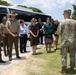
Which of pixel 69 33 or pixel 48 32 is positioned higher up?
pixel 69 33

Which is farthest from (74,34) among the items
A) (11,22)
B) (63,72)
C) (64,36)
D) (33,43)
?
(33,43)

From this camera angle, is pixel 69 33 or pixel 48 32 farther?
pixel 48 32

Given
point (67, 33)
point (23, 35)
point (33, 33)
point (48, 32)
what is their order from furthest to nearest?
1. point (23, 35)
2. point (48, 32)
3. point (33, 33)
4. point (67, 33)

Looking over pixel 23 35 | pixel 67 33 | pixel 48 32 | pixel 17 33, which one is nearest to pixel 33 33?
pixel 48 32

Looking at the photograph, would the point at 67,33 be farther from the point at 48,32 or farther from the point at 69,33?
the point at 48,32

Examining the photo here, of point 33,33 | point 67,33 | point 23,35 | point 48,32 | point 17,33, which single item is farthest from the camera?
point 23,35

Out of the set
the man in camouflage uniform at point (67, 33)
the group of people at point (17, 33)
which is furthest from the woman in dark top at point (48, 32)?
the man in camouflage uniform at point (67, 33)

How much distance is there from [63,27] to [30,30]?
6.19 metres

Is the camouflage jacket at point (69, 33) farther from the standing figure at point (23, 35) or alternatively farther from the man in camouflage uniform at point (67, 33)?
the standing figure at point (23, 35)

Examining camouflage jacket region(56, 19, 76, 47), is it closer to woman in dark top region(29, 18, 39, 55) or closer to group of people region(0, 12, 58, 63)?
group of people region(0, 12, 58, 63)

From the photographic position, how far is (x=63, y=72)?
10969mm

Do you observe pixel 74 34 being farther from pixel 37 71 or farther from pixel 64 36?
pixel 37 71

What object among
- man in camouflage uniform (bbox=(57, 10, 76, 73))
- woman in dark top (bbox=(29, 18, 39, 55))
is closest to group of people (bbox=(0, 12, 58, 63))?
woman in dark top (bbox=(29, 18, 39, 55))

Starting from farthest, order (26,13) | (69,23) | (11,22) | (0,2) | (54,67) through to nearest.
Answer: (0,2) < (26,13) < (11,22) < (54,67) < (69,23)
